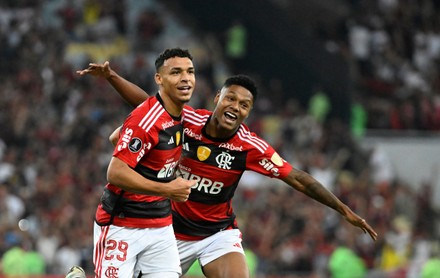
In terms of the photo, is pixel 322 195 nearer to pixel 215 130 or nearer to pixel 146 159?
pixel 215 130

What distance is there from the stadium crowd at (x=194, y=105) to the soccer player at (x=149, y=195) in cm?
589

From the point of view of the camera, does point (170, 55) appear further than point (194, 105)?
No

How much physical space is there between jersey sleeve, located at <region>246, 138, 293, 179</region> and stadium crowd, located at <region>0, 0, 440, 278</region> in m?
5.77

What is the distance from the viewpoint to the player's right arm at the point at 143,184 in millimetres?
7535

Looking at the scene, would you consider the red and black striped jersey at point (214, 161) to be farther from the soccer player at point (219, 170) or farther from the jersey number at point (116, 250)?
the jersey number at point (116, 250)


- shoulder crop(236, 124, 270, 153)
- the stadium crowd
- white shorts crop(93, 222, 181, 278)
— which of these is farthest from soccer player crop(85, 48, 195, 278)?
the stadium crowd

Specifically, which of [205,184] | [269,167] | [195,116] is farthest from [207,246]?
[195,116]

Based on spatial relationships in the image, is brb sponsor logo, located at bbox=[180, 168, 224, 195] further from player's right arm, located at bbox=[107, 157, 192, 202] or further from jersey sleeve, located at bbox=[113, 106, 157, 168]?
player's right arm, located at bbox=[107, 157, 192, 202]

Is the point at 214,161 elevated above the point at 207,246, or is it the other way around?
the point at 214,161

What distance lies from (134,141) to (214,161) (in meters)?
1.34

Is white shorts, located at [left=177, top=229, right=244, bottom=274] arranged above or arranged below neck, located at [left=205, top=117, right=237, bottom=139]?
below

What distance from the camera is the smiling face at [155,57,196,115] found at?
8.02 meters

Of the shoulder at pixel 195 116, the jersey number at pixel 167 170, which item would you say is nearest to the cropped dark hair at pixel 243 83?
the shoulder at pixel 195 116

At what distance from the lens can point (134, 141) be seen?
776cm
